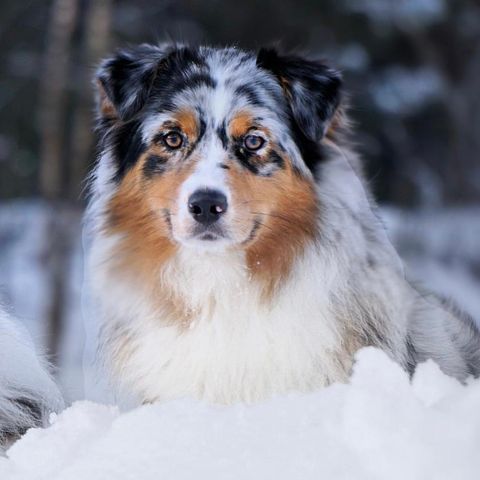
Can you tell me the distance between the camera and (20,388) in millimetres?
3926

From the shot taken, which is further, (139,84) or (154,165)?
(139,84)

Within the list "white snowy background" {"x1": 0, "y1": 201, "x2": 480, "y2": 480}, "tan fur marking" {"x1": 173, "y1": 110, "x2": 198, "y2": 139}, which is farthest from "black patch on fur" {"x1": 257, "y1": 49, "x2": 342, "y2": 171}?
"white snowy background" {"x1": 0, "y1": 201, "x2": 480, "y2": 480}

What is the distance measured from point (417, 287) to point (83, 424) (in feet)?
7.42

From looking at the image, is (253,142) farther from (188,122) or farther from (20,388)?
(20,388)

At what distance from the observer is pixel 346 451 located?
260 cm

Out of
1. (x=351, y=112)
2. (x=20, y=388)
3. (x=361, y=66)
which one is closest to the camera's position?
(x=20, y=388)

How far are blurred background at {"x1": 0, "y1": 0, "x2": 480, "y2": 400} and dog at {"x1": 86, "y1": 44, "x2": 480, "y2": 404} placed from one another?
8733 millimetres

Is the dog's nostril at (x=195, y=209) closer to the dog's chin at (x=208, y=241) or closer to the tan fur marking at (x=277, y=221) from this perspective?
the dog's chin at (x=208, y=241)

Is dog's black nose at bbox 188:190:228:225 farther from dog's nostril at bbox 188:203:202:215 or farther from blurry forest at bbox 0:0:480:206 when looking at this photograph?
blurry forest at bbox 0:0:480:206

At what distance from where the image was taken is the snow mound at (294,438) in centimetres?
251

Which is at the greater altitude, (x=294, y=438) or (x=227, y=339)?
(x=294, y=438)

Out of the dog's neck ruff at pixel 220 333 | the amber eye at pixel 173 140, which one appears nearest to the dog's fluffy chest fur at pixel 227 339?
the dog's neck ruff at pixel 220 333

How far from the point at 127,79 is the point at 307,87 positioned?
762mm

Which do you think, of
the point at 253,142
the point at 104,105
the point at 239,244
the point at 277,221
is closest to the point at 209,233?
the point at 239,244
